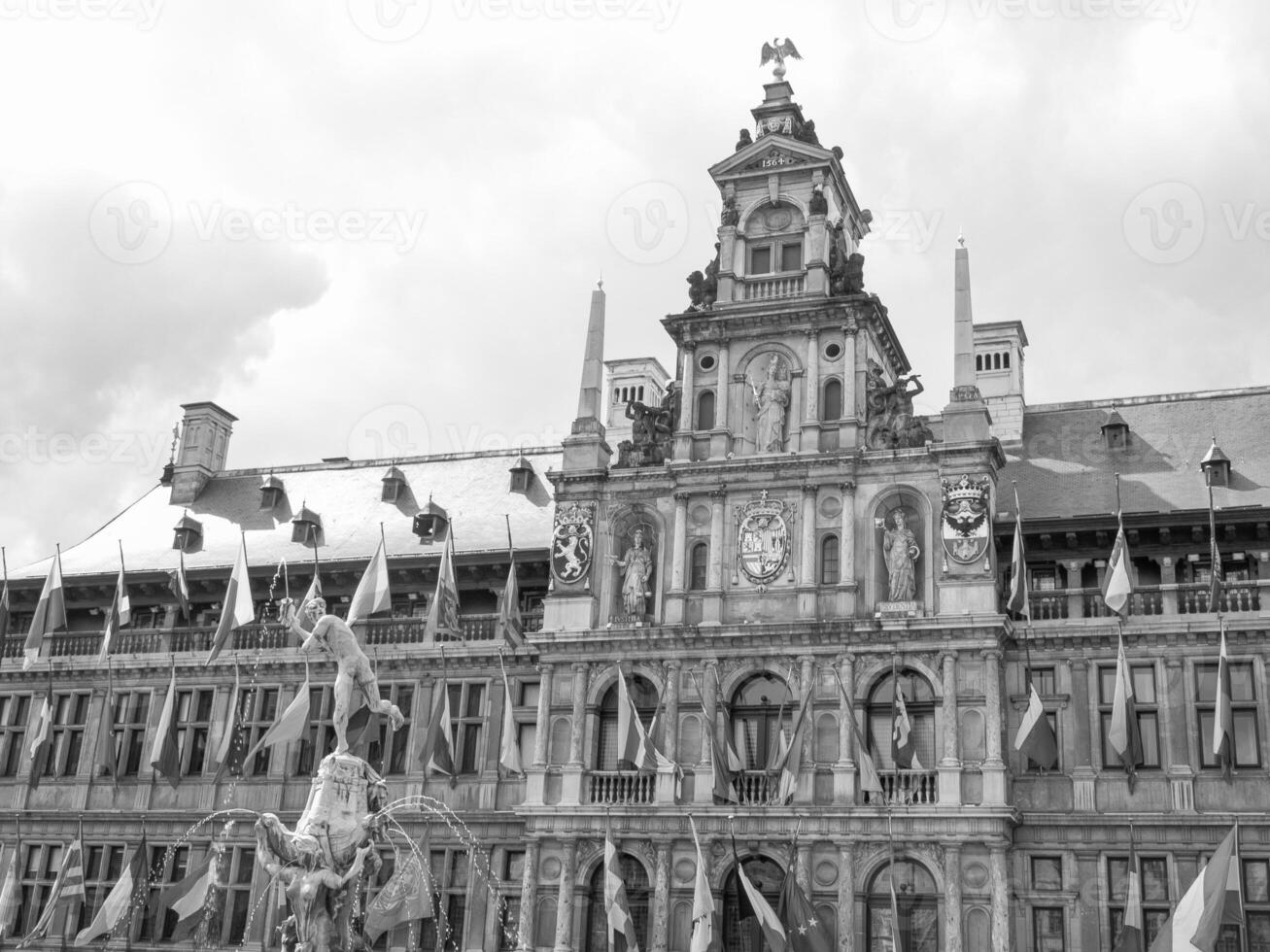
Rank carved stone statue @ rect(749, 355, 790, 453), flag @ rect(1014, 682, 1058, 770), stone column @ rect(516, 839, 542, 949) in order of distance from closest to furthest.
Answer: flag @ rect(1014, 682, 1058, 770) → stone column @ rect(516, 839, 542, 949) → carved stone statue @ rect(749, 355, 790, 453)

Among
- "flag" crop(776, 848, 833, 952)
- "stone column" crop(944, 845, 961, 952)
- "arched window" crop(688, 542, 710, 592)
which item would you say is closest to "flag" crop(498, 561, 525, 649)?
"arched window" crop(688, 542, 710, 592)

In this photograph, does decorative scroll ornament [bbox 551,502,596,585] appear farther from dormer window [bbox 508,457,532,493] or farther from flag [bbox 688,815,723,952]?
flag [bbox 688,815,723,952]

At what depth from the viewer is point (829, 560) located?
42031 mm

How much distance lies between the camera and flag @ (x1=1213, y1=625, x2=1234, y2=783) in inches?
1426

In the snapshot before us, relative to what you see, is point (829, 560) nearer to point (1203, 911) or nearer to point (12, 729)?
point (1203, 911)

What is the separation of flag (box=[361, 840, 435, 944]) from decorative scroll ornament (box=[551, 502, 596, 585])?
8948mm

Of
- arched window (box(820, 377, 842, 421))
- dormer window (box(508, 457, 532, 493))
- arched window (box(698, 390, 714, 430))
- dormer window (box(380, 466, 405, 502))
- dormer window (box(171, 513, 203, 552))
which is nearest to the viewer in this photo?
arched window (box(820, 377, 842, 421))

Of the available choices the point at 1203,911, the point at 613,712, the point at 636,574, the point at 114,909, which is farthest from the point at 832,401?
the point at 114,909

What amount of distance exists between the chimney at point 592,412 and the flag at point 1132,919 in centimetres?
1846

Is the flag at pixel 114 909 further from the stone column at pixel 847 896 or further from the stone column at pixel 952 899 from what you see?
the stone column at pixel 952 899

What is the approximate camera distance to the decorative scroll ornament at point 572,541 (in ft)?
144

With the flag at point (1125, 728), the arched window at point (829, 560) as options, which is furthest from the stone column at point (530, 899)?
the flag at point (1125, 728)

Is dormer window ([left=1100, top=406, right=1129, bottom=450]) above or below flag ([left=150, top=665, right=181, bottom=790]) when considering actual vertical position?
above

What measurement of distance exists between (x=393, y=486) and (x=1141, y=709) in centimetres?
2647
